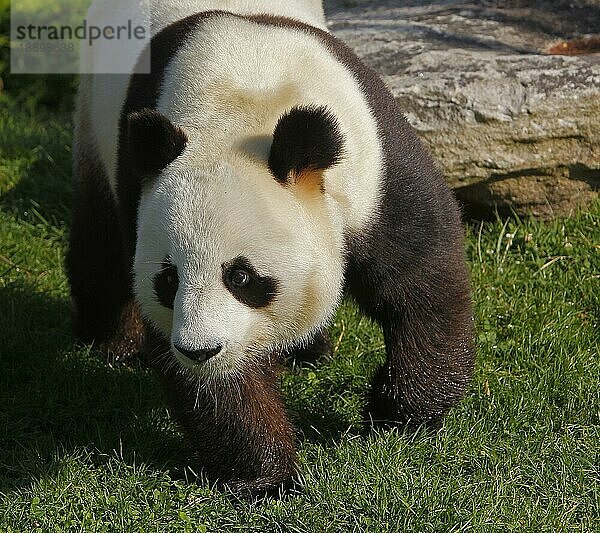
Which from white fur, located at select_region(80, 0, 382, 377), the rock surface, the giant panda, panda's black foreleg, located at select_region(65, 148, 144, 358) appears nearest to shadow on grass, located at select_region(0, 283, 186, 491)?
panda's black foreleg, located at select_region(65, 148, 144, 358)

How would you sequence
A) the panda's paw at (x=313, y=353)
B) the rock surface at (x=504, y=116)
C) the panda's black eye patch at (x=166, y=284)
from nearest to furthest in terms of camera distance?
the panda's black eye patch at (x=166, y=284) → the panda's paw at (x=313, y=353) → the rock surface at (x=504, y=116)

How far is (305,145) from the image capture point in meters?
3.47

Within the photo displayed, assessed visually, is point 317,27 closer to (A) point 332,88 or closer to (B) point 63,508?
(A) point 332,88

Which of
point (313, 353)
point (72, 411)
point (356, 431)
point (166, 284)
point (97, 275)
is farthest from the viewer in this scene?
point (97, 275)

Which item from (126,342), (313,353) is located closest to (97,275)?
(126,342)

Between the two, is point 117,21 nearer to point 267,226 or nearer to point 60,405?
point 60,405

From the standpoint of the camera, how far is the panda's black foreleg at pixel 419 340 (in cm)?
406

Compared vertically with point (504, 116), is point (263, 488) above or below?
below

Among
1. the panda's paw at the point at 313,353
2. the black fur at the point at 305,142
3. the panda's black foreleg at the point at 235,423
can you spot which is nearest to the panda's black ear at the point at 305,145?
the black fur at the point at 305,142

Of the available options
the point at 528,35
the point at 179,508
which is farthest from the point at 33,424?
the point at 528,35

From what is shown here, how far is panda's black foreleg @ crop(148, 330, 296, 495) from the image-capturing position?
4004 millimetres

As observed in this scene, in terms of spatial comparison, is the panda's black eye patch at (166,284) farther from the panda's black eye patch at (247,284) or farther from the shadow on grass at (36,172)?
the shadow on grass at (36,172)

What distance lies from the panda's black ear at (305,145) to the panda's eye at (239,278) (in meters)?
0.37

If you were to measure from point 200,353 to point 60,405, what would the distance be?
6.18 ft
